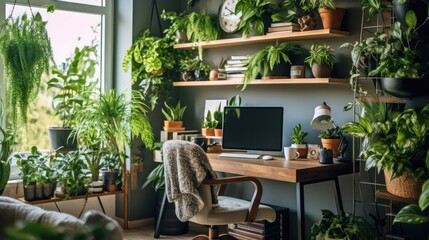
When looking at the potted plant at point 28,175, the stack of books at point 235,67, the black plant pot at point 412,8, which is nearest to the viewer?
the black plant pot at point 412,8

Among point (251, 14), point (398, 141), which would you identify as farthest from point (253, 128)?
point (398, 141)

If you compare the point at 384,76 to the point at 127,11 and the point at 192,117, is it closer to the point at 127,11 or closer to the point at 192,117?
the point at 192,117

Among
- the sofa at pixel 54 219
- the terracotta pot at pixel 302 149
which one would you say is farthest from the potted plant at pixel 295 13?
the sofa at pixel 54 219

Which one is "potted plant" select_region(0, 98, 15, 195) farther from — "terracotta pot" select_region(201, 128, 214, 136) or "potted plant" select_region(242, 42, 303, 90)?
"potted plant" select_region(242, 42, 303, 90)

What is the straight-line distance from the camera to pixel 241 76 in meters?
4.48

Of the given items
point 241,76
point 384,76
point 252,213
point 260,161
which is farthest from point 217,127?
point 384,76

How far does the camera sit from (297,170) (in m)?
3.54

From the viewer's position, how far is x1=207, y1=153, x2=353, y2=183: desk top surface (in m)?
3.59

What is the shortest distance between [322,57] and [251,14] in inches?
27.9

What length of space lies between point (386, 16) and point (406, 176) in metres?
1.09

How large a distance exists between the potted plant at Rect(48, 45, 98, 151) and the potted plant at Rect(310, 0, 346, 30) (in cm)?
210

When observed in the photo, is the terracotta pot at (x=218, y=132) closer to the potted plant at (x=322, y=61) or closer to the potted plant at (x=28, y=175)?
the potted plant at (x=322, y=61)

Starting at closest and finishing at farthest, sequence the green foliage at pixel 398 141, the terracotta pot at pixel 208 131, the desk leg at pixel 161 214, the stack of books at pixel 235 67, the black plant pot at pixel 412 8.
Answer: the green foliage at pixel 398 141, the black plant pot at pixel 412 8, the stack of books at pixel 235 67, the desk leg at pixel 161 214, the terracotta pot at pixel 208 131

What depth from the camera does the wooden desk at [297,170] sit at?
3576mm
